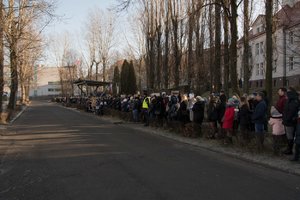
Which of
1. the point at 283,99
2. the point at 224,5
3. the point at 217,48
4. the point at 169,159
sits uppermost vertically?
the point at 224,5

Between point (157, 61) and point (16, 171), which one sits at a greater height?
point (157, 61)

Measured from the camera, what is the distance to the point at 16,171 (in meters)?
9.57

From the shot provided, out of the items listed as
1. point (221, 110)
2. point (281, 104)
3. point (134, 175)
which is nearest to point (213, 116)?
point (221, 110)

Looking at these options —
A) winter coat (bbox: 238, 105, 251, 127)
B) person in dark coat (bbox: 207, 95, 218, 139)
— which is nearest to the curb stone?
person in dark coat (bbox: 207, 95, 218, 139)

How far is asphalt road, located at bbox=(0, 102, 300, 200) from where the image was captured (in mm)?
7055

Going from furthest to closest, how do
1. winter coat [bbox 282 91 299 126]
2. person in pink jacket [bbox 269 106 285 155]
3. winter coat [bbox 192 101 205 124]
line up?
winter coat [bbox 192 101 205 124] → person in pink jacket [bbox 269 106 285 155] → winter coat [bbox 282 91 299 126]

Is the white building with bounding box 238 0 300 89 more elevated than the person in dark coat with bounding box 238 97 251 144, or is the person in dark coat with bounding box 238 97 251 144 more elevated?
the white building with bounding box 238 0 300 89

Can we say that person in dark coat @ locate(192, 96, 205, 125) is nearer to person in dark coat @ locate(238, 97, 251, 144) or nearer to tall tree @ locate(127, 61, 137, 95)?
person in dark coat @ locate(238, 97, 251, 144)

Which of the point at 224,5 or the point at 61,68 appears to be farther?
the point at 61,68

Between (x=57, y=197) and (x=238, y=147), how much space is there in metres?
7.19

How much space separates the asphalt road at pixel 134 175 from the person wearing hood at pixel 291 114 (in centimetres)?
138

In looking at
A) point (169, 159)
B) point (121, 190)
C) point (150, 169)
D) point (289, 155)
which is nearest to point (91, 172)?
point (150, 169)

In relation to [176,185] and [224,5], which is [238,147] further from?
[224,5]

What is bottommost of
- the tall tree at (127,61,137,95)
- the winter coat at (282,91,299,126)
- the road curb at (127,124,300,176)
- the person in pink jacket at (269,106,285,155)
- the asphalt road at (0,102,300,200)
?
the road curb at (127,124,300,176)
